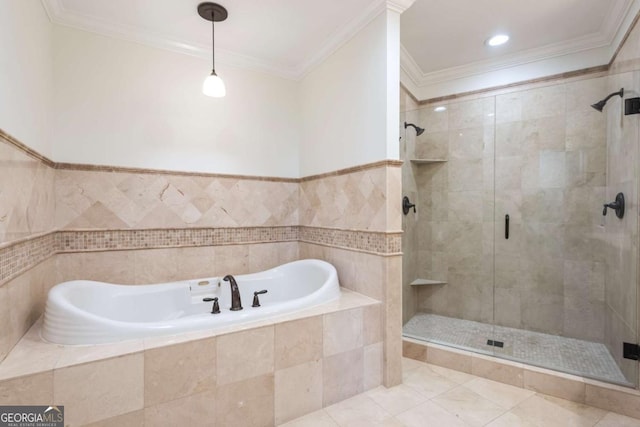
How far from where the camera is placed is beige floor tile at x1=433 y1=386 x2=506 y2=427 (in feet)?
5.30

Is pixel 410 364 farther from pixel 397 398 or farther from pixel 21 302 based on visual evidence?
pixel 21 302

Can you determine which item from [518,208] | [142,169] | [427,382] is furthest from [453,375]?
[142,169]

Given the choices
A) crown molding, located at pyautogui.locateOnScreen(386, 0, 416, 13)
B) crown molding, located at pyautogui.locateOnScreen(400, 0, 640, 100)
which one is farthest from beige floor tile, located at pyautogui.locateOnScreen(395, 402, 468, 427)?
crown molding, located at pyautogui.locateOnScreen(400, 0, 640, 100)

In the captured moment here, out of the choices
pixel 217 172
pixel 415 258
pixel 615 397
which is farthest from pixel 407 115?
pixel 615 397

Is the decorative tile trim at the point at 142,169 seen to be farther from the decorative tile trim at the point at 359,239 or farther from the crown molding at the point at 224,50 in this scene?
the crown molding at the point at 224,50

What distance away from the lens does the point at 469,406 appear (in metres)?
1.72

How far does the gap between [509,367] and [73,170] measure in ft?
10.7

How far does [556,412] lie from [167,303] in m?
2.54

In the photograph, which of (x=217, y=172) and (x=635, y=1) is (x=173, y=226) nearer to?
(x=217, y=172)

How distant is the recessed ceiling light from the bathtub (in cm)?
232

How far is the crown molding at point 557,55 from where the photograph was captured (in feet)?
6.89

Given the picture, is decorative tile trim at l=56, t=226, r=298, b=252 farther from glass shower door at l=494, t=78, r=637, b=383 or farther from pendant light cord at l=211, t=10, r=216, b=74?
glass shower door at l=494, t=78, r=637, b=383

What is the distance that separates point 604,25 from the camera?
2258 mm

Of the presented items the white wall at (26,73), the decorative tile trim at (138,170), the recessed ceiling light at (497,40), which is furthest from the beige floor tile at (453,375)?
the white wall at (26,73)
